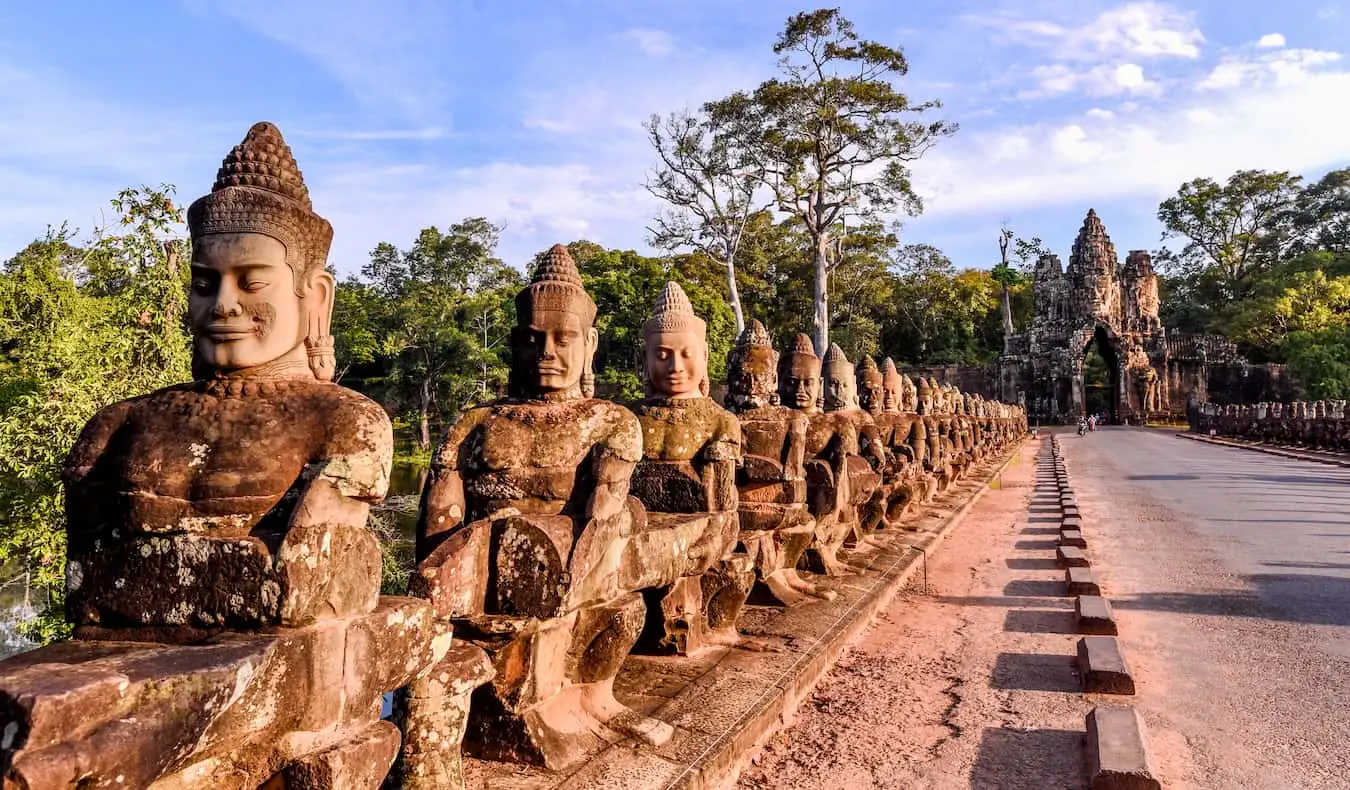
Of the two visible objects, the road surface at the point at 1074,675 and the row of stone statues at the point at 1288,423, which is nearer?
the road surface at the point at 1074,675

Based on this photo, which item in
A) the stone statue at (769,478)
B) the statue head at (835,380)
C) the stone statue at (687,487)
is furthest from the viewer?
the statue head at (835,380)

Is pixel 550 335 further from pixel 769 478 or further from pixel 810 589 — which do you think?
pixel 810 589

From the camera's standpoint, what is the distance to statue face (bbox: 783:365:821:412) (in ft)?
24.3

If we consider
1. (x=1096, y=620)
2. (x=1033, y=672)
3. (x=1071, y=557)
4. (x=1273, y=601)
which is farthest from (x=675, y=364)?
(x=1273, y=601)

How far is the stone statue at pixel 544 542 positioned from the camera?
294 centimetres

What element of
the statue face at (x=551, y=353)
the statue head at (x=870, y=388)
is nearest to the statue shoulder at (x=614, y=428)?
the statue face at (x=551, y=353)

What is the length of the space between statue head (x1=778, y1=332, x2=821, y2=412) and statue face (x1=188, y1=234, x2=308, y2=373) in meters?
5.32

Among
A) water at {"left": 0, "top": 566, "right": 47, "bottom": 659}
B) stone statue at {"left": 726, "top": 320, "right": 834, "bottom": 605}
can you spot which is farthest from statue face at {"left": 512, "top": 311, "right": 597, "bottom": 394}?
water at {"left": 0, "top": 566, "right": 47, "bottom": 659}

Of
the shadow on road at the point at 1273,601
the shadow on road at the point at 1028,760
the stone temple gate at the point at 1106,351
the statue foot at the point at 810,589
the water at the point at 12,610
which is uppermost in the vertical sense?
the stone temple gate at the point at 1106,351

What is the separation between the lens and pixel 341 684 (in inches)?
85.7

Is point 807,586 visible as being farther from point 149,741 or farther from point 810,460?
point 149,741

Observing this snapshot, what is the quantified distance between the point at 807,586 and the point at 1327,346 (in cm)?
4892

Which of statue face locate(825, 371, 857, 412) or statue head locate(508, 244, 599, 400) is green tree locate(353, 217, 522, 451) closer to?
statue face locate(825, 371, 857, 412)

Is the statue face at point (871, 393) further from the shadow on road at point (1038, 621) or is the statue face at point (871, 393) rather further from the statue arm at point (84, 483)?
the statue arm at point (84, 483)
